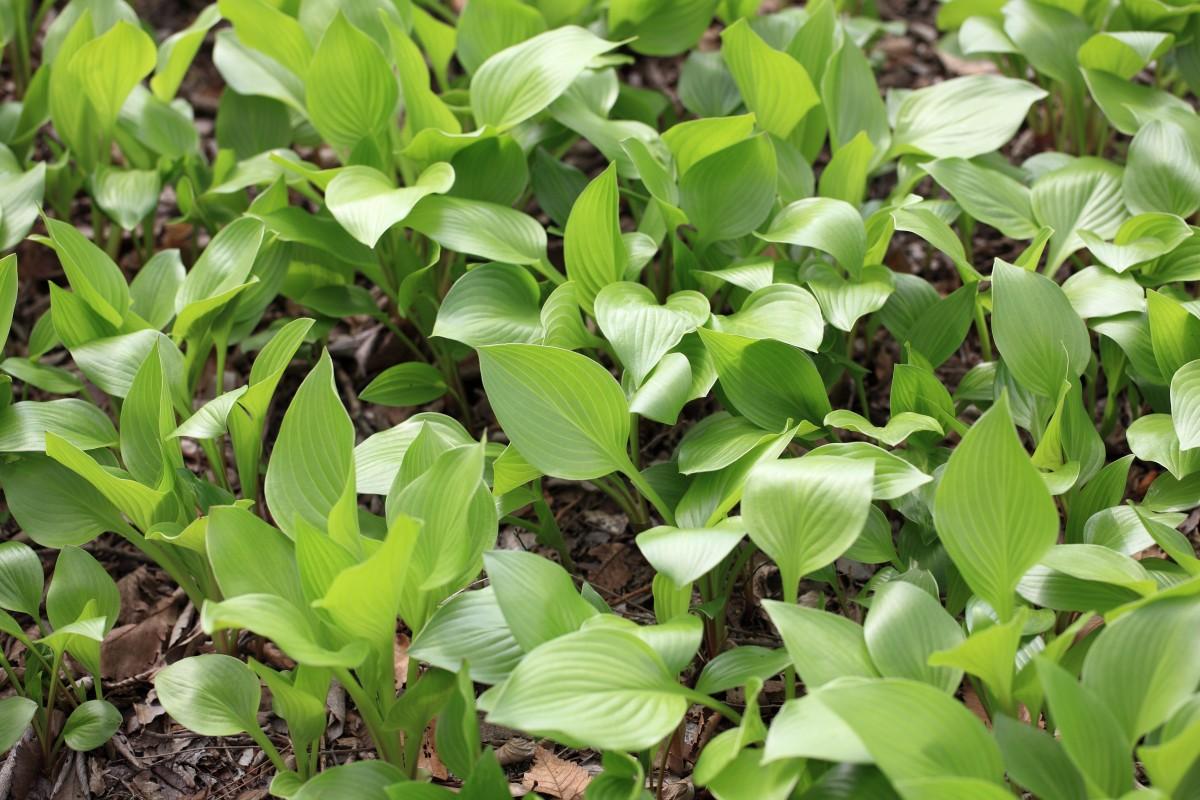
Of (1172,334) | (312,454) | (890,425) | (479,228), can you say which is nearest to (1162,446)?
(1172,334)

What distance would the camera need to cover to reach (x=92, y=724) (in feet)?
6.28

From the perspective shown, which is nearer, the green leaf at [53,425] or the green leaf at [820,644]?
the green leaf at [820,644]

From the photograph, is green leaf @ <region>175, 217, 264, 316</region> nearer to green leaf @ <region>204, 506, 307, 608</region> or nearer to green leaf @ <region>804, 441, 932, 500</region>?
green leaf @ <region>204, 506, 307, 608</region>

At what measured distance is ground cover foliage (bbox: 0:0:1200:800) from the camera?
1.48 metres

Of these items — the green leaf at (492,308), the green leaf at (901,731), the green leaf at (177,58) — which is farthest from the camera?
the green leaf at (177,58)

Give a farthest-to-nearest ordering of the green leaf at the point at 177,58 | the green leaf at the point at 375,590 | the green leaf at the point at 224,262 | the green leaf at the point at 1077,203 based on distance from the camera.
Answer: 1. the green leaf at the point at 177,58
2. the green leaf at the point at 1077,203
3. the green leaf at the point at 224,262
4. the green leaf at the point at 375,590

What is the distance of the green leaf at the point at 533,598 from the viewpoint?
5.06 ft

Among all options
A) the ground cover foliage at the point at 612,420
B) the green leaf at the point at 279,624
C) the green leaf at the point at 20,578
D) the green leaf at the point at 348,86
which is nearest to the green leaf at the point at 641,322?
the ground cover foliage at the point at 612,420

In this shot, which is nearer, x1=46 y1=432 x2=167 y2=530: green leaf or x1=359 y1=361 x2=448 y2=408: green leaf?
x1=46 y1=432 x2=167 y2=530: green leaf

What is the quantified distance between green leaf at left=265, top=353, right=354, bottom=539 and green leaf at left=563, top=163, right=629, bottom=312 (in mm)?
520

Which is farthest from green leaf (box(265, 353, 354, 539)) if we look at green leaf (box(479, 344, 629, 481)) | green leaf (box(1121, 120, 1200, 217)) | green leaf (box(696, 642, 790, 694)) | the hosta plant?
green leaf (box(1121, 120, 1200, 217))

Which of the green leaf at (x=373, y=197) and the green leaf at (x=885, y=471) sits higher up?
the green leaf at (x=373, y=197)

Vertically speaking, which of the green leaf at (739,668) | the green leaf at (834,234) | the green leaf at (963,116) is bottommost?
the green leaf at (739,668)

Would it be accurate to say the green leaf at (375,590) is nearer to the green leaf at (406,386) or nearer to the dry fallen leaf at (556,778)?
the dry fallen leaf at (556,778)
